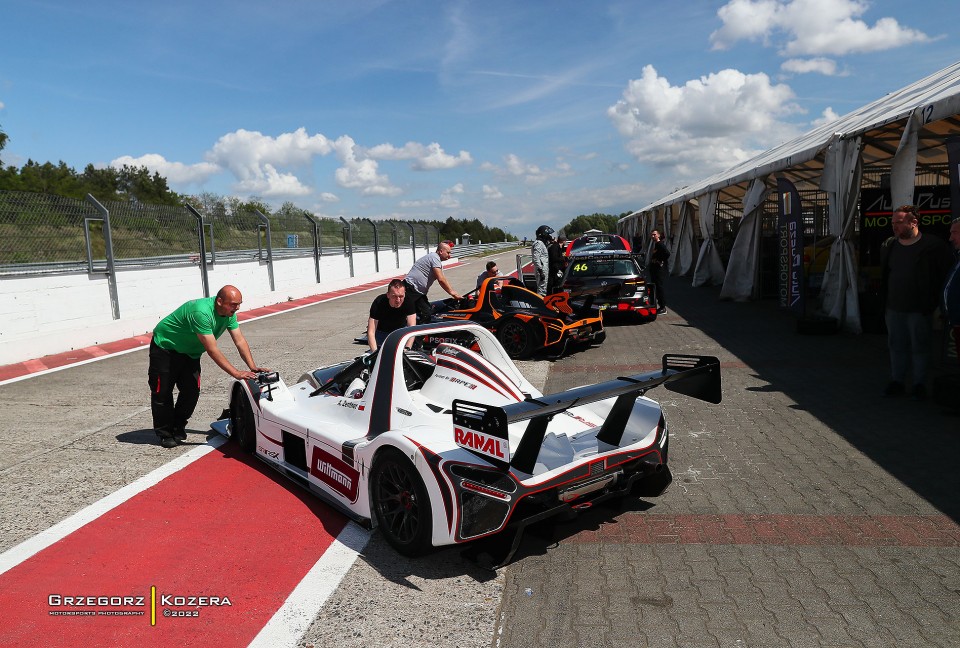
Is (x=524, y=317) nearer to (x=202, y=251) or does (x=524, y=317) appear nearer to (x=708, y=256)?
(x=202, y=251)

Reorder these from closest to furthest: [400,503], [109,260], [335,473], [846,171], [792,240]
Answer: [400,503] < [335,473] < [846,171] < [792,240] < [109,260]

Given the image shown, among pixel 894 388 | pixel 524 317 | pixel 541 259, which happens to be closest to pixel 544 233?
pixel 541 259

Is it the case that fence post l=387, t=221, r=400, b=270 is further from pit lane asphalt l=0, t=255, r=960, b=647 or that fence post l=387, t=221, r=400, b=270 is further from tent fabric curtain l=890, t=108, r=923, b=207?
tent fabric curtain l=890, t=108, r=923, b=207

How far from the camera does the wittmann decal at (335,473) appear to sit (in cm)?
403

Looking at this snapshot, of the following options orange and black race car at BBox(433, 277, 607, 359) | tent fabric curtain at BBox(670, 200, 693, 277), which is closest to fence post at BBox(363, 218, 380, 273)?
tent fabric curtain at BBox(670, 200, 693, 277)

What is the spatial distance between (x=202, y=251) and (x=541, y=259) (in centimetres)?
819

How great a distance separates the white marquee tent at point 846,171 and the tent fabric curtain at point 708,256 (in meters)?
0.03

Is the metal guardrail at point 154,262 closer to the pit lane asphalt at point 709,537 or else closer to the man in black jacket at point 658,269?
the pit lane asphalt at point 709,537

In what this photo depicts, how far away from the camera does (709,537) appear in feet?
12.7

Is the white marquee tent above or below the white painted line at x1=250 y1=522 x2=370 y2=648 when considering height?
above

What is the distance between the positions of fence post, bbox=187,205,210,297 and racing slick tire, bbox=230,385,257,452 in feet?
34.7

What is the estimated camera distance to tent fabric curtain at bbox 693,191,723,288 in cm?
1934

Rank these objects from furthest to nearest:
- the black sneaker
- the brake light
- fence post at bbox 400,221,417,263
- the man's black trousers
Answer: fence post at bbox 400,221,417,263 → the black sneaker → the man's black trousers → the brake light

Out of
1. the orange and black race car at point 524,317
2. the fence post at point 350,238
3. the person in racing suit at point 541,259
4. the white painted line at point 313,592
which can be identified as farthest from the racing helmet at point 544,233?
the fence post at point 350,238
